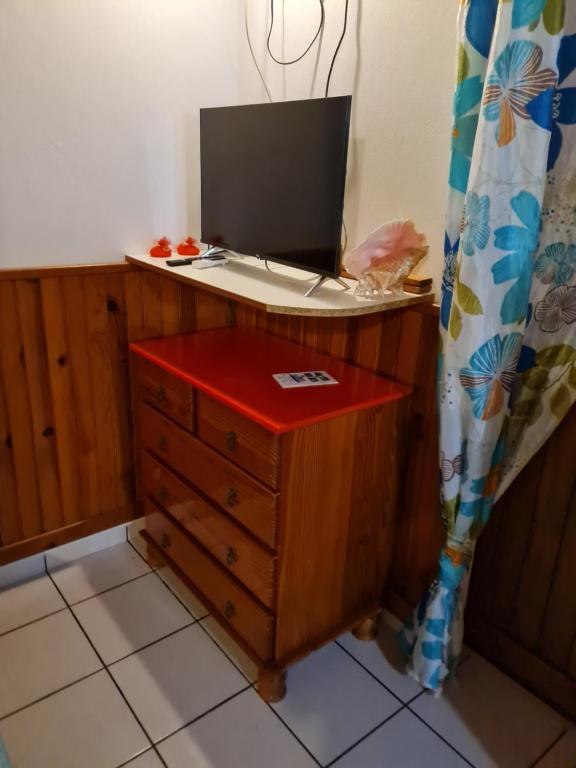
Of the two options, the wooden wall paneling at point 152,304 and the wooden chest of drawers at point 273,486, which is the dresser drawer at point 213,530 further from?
the wooden wall paneling at point 152,304

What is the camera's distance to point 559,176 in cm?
117

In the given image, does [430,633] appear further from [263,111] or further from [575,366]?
[263,111]

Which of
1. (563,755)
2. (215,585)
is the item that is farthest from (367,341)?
(563,755)

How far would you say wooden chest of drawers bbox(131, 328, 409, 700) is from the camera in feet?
4.65

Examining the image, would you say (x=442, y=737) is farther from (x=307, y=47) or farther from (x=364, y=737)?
(x=307, y=47)

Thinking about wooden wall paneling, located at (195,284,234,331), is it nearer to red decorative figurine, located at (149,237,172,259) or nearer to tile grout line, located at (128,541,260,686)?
red decorative figurine, located at (149,237,172,259)

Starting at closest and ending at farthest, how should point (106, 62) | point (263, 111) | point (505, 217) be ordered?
point (505, 217)
point (263, 111)
point (106, 62)

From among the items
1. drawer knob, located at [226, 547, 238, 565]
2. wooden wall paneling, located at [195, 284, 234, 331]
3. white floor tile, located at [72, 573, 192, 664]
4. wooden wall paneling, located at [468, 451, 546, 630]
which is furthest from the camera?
wooden wall paneling, located at [195, 284, 234, 331]

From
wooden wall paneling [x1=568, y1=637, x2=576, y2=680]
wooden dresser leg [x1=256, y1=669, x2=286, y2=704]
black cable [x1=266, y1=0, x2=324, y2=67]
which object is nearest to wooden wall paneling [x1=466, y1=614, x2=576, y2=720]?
wooden wall paneling [x1=568, y1=637, x2=576, y2=680]

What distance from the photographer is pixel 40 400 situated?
6.18ft

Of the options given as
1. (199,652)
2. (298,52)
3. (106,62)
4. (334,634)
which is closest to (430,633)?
(334,634)

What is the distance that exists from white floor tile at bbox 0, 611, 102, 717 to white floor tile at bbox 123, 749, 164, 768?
324mm

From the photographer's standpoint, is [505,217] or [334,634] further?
[334,634]

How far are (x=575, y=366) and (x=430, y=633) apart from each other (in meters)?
0.79
